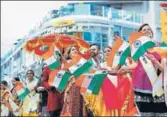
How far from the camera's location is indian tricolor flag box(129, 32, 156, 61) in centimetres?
596

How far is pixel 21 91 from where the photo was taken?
987 cm

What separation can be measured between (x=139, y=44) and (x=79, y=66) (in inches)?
57.3

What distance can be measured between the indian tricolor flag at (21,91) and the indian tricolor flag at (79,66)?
2413 mm

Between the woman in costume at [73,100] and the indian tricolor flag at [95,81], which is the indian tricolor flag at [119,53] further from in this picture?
the woman in costume at [73,100]

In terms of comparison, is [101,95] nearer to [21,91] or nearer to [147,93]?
[147,93]

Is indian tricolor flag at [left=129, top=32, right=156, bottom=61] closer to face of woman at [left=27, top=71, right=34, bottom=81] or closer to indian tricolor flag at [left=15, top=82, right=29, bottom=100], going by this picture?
face of woman at [left=27, top=71, right=34, bottom=81]

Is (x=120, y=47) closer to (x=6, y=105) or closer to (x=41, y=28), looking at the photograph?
(x=6, y=105)

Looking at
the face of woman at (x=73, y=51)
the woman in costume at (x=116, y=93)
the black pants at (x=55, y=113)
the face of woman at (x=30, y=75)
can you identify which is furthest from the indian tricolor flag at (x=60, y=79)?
the face of woman at (x=30, y=75)

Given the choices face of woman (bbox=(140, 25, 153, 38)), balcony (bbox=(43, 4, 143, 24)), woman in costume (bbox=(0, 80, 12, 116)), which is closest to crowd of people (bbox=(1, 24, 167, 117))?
face of woman (bbox=(140, 25, 153, 38))

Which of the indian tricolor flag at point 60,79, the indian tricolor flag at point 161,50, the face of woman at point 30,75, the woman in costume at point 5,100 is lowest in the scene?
the woman in costume at point 5,100

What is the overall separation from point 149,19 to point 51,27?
57.7 feet

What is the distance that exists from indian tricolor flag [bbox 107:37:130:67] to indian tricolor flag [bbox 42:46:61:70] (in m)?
1.42

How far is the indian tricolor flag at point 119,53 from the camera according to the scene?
6.41 metres

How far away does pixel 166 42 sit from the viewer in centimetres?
609
